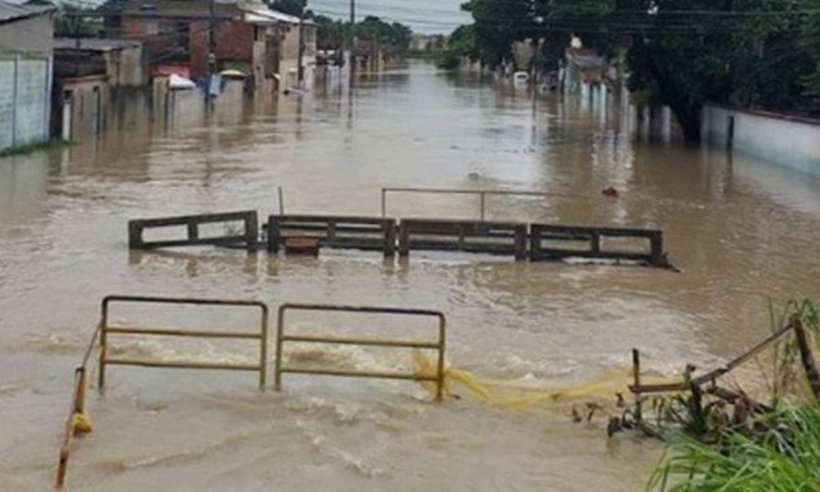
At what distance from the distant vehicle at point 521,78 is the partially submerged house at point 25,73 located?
3359 inches

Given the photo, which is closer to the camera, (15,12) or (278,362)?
(278,362)

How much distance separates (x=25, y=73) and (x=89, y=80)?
695 centimetres

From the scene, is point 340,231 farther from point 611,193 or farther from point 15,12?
point 15,12

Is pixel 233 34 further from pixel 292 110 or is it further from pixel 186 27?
pixel 292 110

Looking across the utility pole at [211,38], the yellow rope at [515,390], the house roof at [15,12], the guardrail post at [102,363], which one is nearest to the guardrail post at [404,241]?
the yellow rope at [515,390]

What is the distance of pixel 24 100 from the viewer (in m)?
37.4

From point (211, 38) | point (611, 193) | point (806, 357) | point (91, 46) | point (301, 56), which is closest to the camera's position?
point (806, 357)

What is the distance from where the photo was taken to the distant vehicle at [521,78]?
122 m

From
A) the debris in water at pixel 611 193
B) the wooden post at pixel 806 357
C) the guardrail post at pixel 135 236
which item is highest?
the debris in water at pixel 611 193

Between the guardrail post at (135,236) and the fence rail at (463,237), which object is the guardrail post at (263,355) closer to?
the fence rail at (463,237)

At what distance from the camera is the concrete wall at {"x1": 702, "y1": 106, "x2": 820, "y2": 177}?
1485 inches

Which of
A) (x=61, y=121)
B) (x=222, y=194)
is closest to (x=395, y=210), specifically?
(x=222, y=194)

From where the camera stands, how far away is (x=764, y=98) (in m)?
46.2

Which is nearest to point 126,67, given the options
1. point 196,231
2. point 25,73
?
point 25,73
